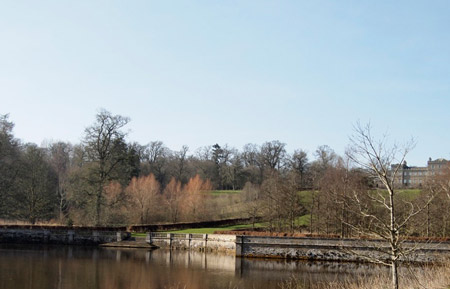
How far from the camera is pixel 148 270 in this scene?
26.6 meters

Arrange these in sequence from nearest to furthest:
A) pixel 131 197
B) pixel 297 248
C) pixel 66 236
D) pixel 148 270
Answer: pixel 148 270 → pixel 297 248 → pixel 66 236 → pixel 131 197

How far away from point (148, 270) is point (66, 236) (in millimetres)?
18363

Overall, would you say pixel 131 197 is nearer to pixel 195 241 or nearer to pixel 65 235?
pixel 65 235

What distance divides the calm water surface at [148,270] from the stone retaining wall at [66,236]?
455 cm

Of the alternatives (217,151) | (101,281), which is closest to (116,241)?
(101,281)

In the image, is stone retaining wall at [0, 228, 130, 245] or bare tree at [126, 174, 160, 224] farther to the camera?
bare tree at [126, 174, 160, 224]

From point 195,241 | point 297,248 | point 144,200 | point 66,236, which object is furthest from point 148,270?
point 144,200

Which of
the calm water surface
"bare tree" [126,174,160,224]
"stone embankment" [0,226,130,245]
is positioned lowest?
the calm water surface

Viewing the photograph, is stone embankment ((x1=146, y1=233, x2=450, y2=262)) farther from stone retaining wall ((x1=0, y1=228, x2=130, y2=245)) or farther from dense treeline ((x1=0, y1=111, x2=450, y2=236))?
stone retaining wall ((x1=0, y1=228, x2=130, y2=245))

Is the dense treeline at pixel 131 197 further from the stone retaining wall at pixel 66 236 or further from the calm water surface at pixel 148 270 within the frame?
the calm water surface at pixel 148 270

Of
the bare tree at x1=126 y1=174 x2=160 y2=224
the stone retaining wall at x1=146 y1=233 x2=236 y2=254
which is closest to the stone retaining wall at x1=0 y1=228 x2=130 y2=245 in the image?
the stone retaining wall at x1=146 y1=233 x2=236 y2=254

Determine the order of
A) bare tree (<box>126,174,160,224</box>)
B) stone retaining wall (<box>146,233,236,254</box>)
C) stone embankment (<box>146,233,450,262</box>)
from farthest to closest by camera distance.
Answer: bare tree (<box>126,174,160,224</box>) → stone retaining wall (<box>146,233,236,254</box>) → stone embankment (<box>146,233,450,262</box>)

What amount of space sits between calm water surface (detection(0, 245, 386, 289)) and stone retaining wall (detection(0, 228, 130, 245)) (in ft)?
14.9

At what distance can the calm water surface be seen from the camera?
22.5m
